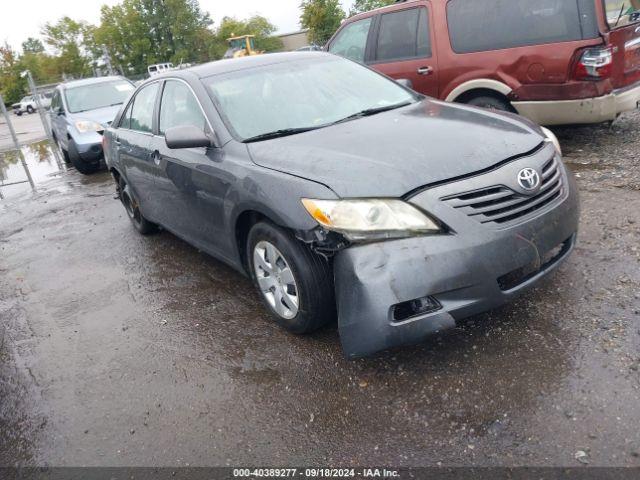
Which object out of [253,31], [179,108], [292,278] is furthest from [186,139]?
[253,31]

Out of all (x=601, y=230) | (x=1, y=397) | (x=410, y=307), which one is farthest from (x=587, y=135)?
(x=1, y=397)

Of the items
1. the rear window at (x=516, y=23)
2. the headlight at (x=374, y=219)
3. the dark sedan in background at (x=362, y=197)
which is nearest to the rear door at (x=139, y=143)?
the dark sedan in background at (x=362, y=197)

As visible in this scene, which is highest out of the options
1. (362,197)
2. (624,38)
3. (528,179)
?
(624,38)

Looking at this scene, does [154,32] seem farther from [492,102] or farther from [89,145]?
[492,102]

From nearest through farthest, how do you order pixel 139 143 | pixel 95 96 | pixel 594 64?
pixel 139 143
pixel 594 64
pixel 95 96

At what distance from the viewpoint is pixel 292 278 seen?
2938mm

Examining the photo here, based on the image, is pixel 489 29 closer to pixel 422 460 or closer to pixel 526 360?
pixel 526 360

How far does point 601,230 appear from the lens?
3959mm

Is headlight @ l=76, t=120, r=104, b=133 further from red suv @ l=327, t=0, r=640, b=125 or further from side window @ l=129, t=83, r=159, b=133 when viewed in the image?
red suv @ l=327, t=0, r=640, b=125

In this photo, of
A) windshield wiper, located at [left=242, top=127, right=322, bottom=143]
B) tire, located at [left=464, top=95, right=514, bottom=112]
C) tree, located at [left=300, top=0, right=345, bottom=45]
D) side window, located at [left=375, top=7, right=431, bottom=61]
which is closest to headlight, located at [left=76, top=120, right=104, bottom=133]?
side window, located at [left=375, top=7, right=431, bottom=61]

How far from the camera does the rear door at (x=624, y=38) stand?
5.12m

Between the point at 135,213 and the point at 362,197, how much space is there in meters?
3.75

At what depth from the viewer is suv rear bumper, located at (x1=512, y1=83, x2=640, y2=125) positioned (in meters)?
5.23

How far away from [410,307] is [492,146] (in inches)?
40.1
